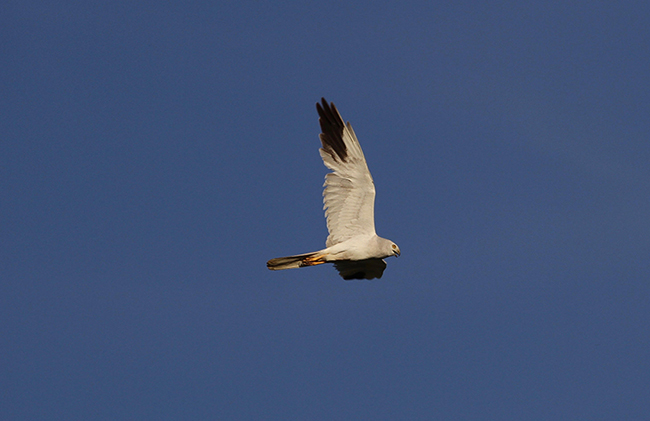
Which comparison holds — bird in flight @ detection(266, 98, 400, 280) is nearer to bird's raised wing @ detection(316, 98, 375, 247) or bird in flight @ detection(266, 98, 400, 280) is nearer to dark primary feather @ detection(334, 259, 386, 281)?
bird's raised wing @ detection(316, 98, 375, 247)

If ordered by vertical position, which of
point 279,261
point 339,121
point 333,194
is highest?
point 339,121

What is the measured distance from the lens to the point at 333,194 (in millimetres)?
21219

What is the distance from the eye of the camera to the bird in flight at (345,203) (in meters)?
21.0

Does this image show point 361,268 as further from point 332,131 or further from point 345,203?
point 332,131

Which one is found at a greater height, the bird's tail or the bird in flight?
the bird in flight

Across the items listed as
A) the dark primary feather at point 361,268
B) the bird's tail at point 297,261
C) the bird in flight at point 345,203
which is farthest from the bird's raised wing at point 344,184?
the dark primary feather at point 361,268

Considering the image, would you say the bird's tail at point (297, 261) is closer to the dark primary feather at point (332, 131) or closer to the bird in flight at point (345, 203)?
the bird in flight at point (345, 203)

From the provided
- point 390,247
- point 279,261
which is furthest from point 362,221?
point 279,261

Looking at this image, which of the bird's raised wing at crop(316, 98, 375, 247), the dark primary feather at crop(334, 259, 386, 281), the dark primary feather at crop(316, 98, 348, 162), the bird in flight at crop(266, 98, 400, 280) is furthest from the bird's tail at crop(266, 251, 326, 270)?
the dark primary feather at crop(316, 98, 348, 162)

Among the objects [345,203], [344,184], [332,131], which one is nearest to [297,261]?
[345,203]

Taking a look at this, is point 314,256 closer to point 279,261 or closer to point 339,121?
point 279,261

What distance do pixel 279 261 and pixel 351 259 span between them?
6.92ft

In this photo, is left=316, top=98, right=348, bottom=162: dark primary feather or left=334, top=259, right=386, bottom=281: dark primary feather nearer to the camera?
left=316, top=98, right=348, bottom=162: dark primary feather

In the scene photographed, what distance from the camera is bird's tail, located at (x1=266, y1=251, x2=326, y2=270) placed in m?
20.7
